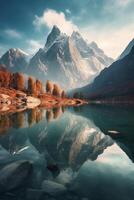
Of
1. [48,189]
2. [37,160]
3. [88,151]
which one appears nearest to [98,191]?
[48,189]

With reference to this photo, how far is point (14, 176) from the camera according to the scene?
17547 millimetres

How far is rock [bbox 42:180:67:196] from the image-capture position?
16206 mm

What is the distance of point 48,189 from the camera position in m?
16.7

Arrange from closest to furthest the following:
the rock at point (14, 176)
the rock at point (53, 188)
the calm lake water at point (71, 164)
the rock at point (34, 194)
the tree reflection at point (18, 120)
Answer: the rock at point (34, 194)
the rock at point (53, 188)
the calm lake water at point (71, 164)
the rock at point (14, 176)
the tree reflection at point (18, 120)

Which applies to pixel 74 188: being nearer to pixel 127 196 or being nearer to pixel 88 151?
pixel 127 196

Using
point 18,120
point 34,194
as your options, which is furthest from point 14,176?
point 18,120

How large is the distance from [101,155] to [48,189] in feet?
42.3

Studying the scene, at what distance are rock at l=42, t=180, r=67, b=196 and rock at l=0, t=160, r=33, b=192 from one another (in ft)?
5.97

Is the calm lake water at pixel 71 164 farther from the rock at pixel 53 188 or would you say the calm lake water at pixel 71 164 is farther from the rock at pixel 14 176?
the rock at pixel 14 176

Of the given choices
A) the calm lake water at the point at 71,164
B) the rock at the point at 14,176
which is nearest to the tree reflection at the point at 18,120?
the calm lake water at the point at 71,164

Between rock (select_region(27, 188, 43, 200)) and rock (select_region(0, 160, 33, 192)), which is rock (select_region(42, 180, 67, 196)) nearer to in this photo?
rock (select_region(27, 188, 43, 200))

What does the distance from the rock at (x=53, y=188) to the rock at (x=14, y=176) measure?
182 cm

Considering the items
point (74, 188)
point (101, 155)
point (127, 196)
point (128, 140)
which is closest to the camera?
point (127, 196)

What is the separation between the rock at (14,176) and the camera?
54.8ft
